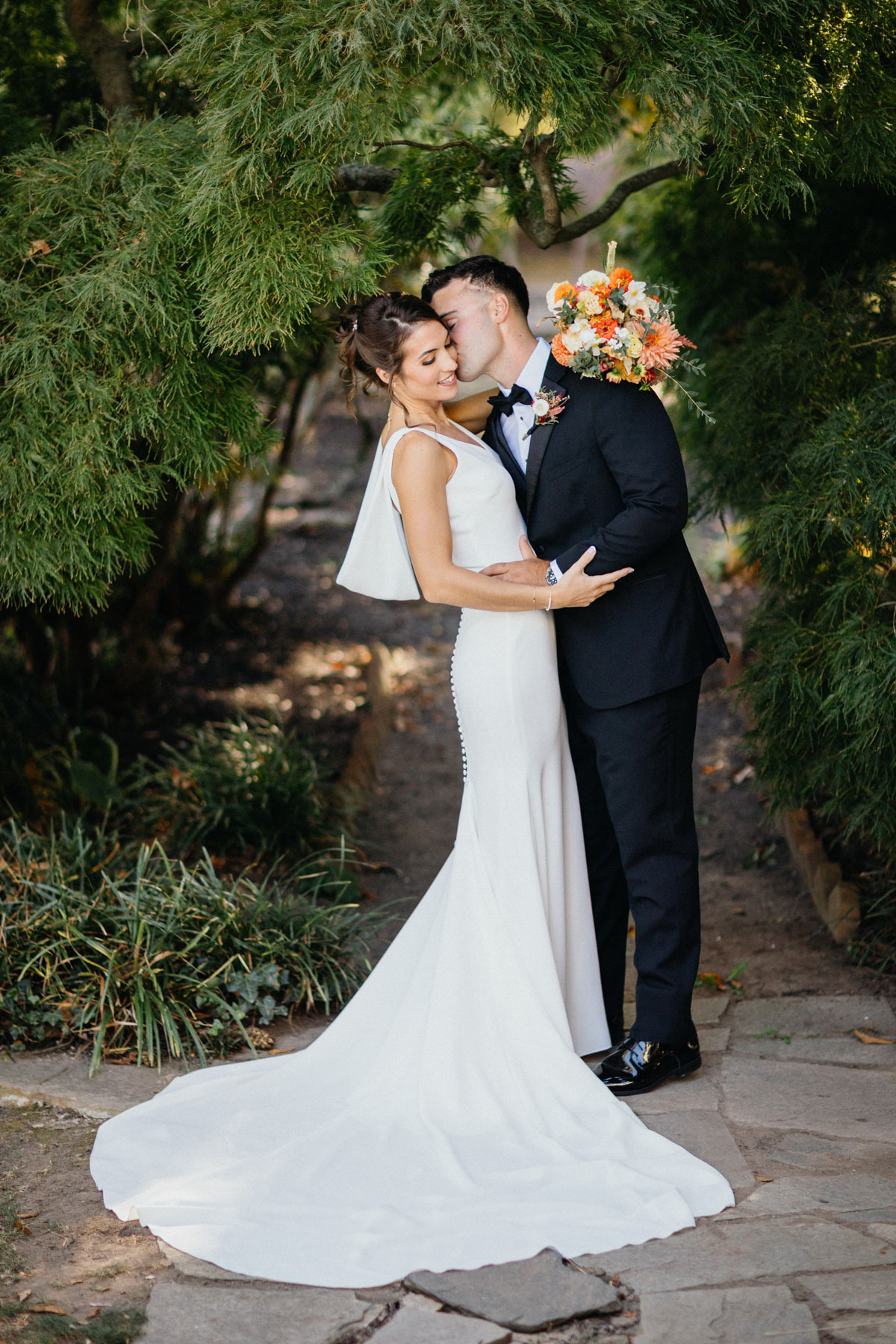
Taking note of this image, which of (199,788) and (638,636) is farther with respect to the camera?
(199,788)

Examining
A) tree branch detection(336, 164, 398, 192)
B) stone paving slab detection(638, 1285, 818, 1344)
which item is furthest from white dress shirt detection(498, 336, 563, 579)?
stone paving slab detection(638, 1285, 818, 1344)

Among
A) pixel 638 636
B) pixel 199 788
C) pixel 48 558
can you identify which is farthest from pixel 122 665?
pixel 638 636

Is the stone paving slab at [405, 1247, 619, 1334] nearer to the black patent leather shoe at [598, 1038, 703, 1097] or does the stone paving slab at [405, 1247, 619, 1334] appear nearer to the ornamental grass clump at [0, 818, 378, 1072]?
the black patent leather shoe at [598, 1038, 703, 1097]

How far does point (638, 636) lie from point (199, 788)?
7.93 ft

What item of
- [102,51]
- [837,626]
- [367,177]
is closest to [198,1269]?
[837,626]

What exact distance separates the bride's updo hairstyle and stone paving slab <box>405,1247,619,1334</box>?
6.67 feet

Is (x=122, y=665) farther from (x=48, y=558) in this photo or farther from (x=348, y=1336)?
(x=348, y=1336)

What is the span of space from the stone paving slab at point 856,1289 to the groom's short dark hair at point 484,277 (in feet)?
7.57

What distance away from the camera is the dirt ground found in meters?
2.50

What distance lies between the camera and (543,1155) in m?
2.71

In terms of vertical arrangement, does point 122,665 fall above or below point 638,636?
below

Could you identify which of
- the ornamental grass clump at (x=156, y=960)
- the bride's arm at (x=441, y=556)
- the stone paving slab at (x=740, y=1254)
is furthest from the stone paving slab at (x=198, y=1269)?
the bride's arm at (x=441, y=556)

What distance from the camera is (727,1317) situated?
2.15 metres

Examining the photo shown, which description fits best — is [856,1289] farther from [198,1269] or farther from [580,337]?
[580,337]
